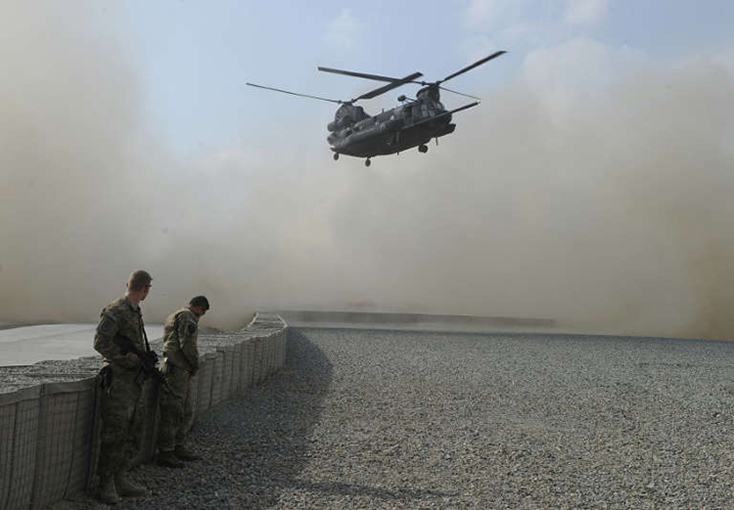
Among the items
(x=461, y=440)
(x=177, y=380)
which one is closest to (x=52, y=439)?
(x=177, y=380)

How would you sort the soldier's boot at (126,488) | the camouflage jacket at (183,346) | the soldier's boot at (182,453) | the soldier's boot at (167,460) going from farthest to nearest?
1. the soldier's boot at (182,453)
2. the camouflage jacket at (183,346)
3. the soldier's boot at (167,460)
4. the soldier's boot at (126,488)

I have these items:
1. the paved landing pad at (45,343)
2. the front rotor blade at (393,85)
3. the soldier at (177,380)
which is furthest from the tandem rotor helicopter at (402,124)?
the soldier at (177,380)

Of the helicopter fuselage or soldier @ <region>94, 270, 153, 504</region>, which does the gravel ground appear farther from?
the helicopter fuselage

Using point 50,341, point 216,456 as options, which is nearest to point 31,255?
point 50,341

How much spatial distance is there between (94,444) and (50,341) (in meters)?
18.8

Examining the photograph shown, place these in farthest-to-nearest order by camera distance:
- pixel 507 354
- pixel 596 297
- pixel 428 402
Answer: pixel 596 297 < pixel 507 354 < pixel 428 402

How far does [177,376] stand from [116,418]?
1916mm

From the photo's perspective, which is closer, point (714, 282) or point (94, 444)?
point (94, 444)

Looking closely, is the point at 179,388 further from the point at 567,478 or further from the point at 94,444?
the point at 567,478

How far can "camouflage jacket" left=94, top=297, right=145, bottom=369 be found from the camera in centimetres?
798

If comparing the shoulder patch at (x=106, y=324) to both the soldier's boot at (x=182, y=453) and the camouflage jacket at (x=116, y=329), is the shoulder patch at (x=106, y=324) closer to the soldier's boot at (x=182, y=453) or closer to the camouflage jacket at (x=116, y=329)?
the camouflage jacket at (x=116, y=329)

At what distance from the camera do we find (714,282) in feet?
169

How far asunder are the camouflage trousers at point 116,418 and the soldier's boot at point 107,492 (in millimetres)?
42

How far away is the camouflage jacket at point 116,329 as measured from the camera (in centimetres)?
798
